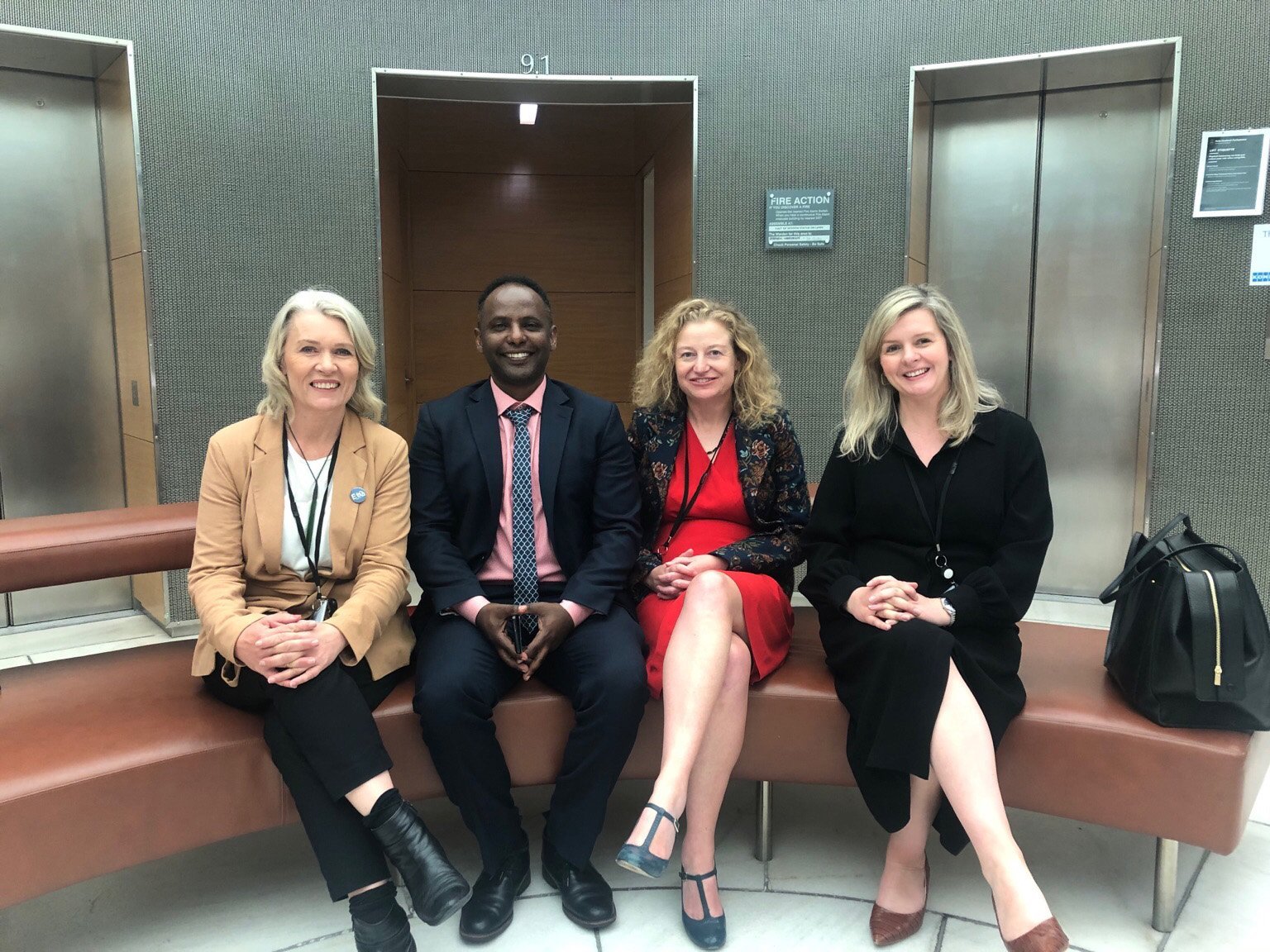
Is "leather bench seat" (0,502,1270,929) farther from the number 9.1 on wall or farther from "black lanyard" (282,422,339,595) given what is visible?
the number 9.1 on wall

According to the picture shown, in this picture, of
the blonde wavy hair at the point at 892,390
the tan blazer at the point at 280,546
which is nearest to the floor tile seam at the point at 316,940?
the tan blazer at the point at 280,546

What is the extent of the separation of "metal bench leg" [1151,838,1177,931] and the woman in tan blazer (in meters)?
1.58

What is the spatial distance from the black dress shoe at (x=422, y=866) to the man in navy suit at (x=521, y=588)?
0.18 meters

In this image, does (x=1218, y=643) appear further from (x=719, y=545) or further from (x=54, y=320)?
(x=54, y=320)

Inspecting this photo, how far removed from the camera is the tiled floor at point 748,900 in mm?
2059

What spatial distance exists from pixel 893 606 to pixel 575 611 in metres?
0.78

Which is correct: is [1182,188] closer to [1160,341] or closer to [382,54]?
[1160,341]

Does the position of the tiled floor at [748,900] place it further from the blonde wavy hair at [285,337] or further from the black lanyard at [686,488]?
the blonde wavy hair at [285,337]

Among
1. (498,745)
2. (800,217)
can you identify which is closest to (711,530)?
(498,745)

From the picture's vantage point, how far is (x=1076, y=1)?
384 cm

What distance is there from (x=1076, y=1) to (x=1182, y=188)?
3.02 feet

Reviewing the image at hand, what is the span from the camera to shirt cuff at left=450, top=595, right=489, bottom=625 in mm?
2254

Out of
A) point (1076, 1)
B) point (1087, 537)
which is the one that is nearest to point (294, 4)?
point (1076, 1)

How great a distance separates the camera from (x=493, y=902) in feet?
6.78
